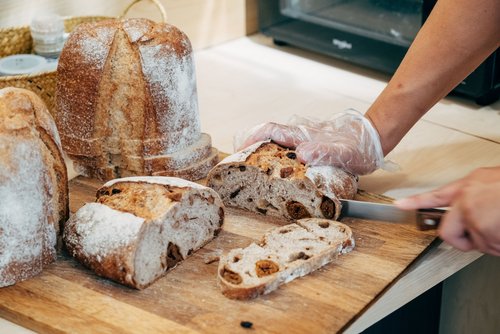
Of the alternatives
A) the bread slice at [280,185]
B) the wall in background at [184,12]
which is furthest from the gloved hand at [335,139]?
the wall in background at [184,12]

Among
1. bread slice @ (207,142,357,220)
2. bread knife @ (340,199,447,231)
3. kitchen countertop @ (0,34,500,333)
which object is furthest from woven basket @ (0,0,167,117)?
bread knife @ (340,199,447,231)

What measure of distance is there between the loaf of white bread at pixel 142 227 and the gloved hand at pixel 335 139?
9.1 inches

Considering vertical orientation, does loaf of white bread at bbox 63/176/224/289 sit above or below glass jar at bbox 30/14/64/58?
below

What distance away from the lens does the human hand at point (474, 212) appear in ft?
4.14

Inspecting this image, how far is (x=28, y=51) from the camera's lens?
6.37 feet

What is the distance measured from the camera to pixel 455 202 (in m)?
1.32

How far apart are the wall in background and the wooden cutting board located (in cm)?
81

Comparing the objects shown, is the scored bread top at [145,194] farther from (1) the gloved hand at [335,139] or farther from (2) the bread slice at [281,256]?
(1) the gloved hand at [335,139]

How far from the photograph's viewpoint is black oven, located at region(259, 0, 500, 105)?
6.69 ft

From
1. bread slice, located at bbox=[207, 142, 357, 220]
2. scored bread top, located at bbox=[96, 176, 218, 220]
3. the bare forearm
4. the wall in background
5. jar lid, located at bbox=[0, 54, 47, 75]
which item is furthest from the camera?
the wall in background

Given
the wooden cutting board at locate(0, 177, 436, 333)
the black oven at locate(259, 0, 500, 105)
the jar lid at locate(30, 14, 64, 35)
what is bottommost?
the wooden cutting board at locate(0, 177, 436, 333)

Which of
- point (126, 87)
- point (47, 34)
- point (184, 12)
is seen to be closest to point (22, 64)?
point (47, 34)

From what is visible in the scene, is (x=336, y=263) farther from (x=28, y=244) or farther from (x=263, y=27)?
(x=263, y=27)

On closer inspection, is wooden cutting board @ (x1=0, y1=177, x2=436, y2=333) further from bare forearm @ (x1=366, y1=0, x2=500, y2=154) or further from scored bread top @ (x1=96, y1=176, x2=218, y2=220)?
bare forearm @ (x1=366, y1=0, x2=500, y2=154)
